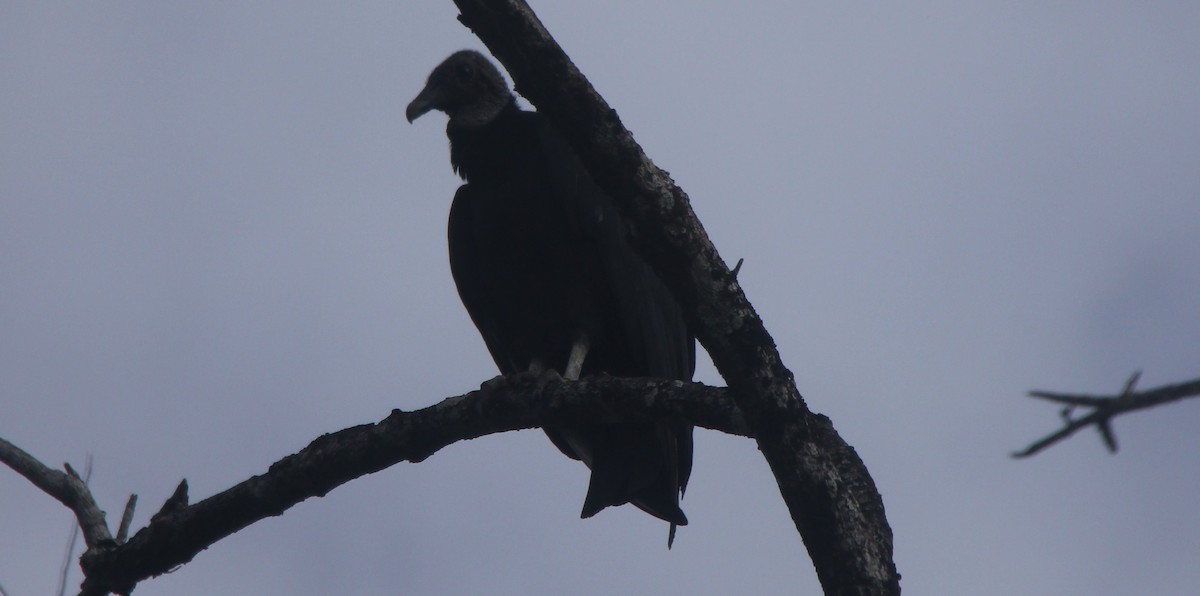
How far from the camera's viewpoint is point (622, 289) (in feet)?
12.1

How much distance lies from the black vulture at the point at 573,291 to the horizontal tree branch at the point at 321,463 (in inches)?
30.6

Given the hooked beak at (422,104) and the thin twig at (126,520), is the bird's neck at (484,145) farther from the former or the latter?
the thin twig at (126,520)

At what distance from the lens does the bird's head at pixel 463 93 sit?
4.50 metres

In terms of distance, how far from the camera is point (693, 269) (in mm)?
2354

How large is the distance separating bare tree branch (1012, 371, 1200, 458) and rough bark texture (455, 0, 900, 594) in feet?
3.85

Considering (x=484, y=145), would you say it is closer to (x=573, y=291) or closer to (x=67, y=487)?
(x=573, y=291)

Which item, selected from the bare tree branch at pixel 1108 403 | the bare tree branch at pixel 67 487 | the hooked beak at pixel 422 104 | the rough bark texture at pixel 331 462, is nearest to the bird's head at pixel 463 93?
the hooked beak at pixel 422 104

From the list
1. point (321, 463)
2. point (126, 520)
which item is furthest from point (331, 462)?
point (126, 520)

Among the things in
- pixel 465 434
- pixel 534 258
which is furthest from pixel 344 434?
pixel 534 258

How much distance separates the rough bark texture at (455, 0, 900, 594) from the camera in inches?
86.0

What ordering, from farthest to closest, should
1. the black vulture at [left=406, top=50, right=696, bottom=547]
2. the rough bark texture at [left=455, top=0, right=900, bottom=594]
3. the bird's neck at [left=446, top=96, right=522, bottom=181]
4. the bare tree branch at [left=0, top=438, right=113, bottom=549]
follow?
the bird's neck at [left=446, top=96, right=522, bottom=181] < the black vulture at [left=406, top=50, right=696, bottom=547] < the bare tree branch at [left=0, top=438, right=113, bottom=549] < the rough bark texture at [left=455, top=0, right=900, bottom=594]

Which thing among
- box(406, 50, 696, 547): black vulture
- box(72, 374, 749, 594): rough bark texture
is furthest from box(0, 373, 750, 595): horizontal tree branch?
box(406, 50, 696, 547): black vulture

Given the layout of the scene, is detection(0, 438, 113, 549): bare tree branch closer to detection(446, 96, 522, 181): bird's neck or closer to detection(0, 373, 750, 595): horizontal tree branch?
detection(0, 373, 750, 595): horizontal tree branch

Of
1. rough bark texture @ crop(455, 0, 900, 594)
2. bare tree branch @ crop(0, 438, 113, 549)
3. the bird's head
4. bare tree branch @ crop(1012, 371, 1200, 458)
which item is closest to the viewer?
bare tree branch @ crop(1012, 371, 1200, 458)
